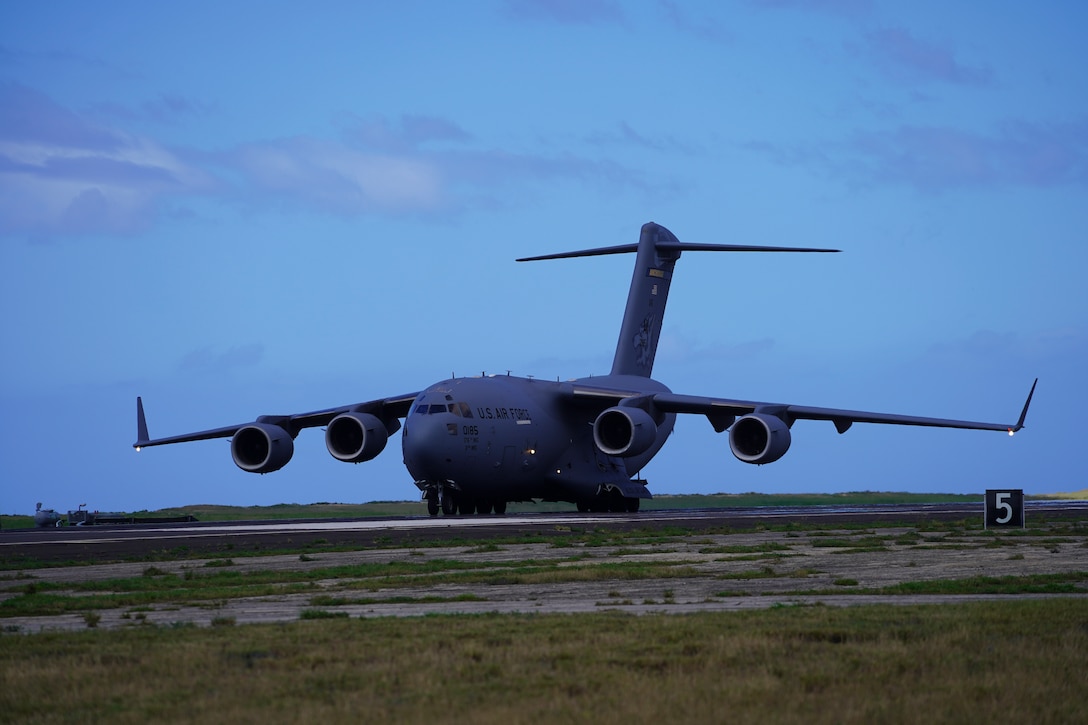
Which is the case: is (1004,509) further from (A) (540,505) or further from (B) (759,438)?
(A) (540,505)

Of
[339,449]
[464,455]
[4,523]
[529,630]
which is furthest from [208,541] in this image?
[4,523]

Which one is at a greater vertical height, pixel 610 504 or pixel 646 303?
pixel 646 303

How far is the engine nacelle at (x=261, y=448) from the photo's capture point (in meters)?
40.0

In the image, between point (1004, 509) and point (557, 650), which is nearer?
point (557, 650)

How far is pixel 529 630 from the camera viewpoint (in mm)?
10641

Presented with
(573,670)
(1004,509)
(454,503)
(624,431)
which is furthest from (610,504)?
(573,670)

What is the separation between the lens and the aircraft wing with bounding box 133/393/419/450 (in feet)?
137

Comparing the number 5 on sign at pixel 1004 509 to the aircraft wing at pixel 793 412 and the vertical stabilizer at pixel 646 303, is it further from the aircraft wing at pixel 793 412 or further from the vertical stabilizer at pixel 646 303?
the vertical stabilizer at pixel 646 303

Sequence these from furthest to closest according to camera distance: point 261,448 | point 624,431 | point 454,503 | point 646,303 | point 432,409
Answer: point 646,303
point 261,448
point 454,503
point 624,431
point 432,409

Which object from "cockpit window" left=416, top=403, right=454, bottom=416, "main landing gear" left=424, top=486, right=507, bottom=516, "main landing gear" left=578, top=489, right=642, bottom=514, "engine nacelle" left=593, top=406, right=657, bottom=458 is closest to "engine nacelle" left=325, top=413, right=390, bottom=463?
"main landing gear" left=424, top=486, right=507, bottom=516

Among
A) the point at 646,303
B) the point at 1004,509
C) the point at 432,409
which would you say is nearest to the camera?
the point at 1004,509

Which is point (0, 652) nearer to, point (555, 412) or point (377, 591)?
point (377, 591)

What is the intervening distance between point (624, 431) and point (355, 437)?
8.18 m

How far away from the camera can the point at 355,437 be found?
134 feet
